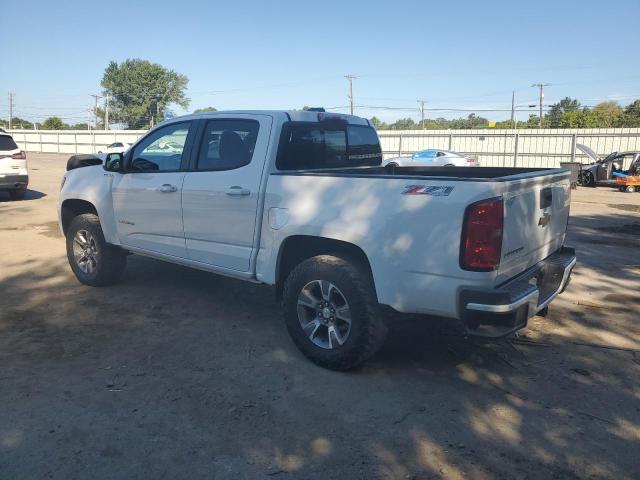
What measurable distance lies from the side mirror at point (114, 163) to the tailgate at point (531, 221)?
390 centimetres

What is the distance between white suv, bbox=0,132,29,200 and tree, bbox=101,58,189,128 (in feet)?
246

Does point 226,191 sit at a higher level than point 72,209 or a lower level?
higher

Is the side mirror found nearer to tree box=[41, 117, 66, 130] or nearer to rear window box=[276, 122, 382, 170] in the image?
rear window box=[276, 122, 382, 170]

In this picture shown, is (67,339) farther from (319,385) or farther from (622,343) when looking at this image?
(622,343)

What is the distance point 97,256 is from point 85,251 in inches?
11.2

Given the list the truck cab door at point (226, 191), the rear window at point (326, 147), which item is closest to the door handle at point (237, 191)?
the truck cab door at point (226, 191)

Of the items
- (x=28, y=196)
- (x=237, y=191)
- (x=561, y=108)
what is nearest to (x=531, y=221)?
(x=237, y=191)

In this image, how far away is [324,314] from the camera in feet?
13.0

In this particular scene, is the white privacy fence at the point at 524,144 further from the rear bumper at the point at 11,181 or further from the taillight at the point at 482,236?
the taillight at the point at 482,236

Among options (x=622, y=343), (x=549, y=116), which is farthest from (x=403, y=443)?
(x=549, y=116)

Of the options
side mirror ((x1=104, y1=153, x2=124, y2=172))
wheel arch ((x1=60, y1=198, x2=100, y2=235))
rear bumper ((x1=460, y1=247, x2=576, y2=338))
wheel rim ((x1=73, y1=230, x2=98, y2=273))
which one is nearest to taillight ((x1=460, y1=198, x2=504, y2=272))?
rear bumper ((x1=460, y1=247, x2=576, y2=338))

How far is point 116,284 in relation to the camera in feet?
20.4

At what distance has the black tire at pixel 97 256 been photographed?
5867 millimetres

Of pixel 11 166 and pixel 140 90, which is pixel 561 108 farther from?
pixel 11 166
